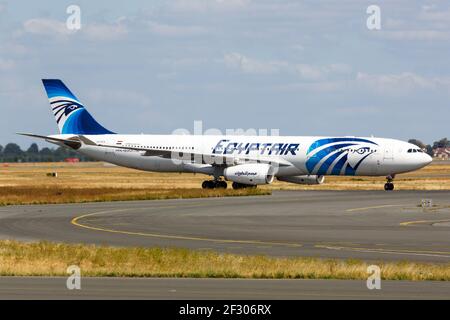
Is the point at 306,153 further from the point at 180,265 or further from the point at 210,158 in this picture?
the point at 180,265

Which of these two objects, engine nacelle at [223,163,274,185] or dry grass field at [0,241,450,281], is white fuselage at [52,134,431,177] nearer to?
engine nacelle at [223,163,274,185]

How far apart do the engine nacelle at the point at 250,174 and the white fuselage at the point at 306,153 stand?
8.50ft

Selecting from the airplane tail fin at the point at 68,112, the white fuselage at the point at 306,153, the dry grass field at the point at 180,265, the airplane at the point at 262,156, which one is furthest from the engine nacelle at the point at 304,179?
the dry grass field at the point at 180,265

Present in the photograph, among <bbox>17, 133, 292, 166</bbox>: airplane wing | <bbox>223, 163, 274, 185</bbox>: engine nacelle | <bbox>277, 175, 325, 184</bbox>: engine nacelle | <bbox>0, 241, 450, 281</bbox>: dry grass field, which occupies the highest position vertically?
<bbox>17, 133, 292, 166</bbox>: airplane wing

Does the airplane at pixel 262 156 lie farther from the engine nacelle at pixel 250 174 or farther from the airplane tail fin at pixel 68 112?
the airplane tail fin at pixel 68 112

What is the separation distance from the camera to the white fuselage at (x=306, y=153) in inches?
2731

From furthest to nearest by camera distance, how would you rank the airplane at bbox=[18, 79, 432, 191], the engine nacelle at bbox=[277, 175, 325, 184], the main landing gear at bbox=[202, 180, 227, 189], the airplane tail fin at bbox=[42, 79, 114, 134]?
the airplane tail fin at bbox=[42, 79, 114, 134] → the engine nacelle at bbox=[277, 175, 325, 184] → the main landing gear at bbox=[202, 180, 227, 189] → the airplane at bbox=[18, 79, 432, 191]

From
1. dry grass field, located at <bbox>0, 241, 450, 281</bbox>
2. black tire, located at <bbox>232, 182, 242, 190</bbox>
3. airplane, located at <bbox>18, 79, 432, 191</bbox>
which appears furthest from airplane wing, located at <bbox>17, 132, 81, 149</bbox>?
dry grass field, located at <bbox>0, 241, 450, 281</bbox>

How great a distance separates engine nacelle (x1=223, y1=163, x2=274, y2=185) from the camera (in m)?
67.2

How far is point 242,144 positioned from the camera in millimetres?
71562

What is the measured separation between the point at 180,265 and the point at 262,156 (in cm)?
4509

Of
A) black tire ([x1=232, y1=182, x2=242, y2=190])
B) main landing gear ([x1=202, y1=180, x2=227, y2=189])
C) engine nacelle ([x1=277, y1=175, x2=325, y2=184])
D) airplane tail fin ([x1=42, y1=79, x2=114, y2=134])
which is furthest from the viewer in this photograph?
airplane tail fin ([x1=42, y1=79, x2=114, y2=134])
